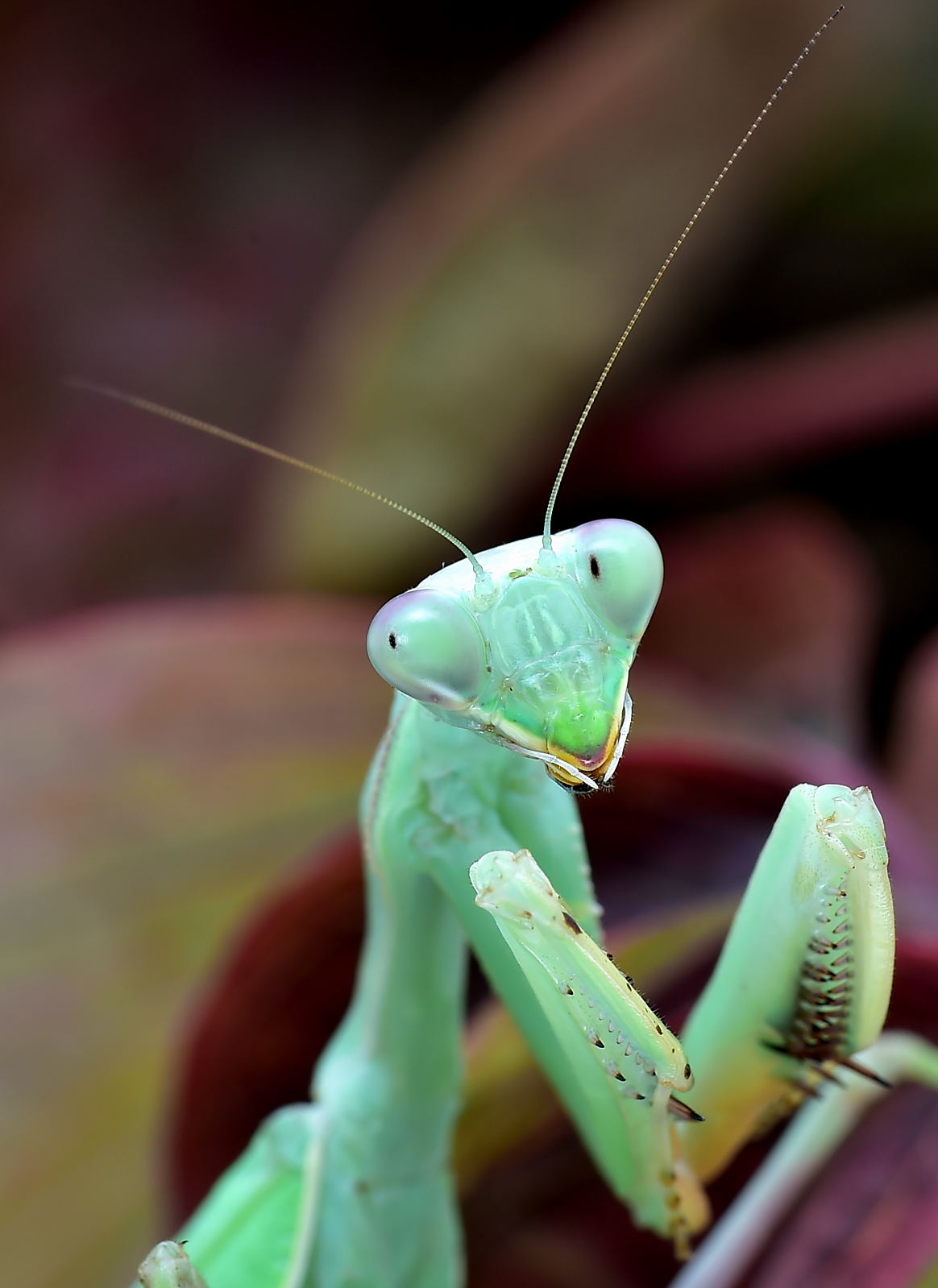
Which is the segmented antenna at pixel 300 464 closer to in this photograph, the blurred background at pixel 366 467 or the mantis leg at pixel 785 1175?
the blurred background at pixel 366 467

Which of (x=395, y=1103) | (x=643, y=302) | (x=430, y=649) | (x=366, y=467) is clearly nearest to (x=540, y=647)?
(x=430, y=649)

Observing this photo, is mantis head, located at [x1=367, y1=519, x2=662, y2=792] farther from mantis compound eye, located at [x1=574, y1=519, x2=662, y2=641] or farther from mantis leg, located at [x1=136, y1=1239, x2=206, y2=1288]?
mantis leg, located at [x1=136, y1=1239, x2=206, y2=1288]

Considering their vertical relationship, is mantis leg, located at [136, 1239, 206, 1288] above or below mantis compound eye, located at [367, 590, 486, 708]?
below

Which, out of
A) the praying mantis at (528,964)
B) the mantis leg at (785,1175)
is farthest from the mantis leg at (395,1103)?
the mantis leg at (785,1175)

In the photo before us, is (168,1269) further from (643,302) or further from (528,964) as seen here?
(643,302)

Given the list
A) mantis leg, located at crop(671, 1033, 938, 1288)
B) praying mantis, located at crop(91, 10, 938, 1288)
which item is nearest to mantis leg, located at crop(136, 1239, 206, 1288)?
praying mantis, located at crop(91, 10, 938, 1288)

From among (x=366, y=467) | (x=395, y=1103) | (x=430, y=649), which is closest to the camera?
(x=430, y=649)
